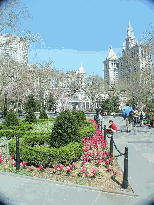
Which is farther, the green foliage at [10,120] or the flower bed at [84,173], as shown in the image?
the green foliage at [10,120]

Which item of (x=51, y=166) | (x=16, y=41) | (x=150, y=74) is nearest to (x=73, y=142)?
(x=51, y=166)

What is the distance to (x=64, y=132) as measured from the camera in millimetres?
7793

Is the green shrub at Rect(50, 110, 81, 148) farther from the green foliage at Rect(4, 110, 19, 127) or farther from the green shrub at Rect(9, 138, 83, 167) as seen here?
the green foliage at Rect(4, 110, 19, 127)

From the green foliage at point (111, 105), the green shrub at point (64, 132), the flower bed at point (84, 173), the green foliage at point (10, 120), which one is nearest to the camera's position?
the flower bed at point (84, 173)

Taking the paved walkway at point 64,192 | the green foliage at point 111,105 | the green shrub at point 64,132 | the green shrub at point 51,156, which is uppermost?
the green foliage at point 111,105

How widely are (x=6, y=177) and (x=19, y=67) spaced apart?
25125mm

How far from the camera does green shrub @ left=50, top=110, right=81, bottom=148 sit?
25.3ft

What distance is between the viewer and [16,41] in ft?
59.1

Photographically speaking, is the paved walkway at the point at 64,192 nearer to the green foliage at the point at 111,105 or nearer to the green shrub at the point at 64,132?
the green shrub at the point at 64,132

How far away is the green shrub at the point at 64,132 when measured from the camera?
303 inches

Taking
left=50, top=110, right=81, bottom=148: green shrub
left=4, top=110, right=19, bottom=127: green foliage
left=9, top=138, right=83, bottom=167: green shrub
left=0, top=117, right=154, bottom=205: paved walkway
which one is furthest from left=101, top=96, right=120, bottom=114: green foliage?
left=0, top=117, right=154, bottom=205: paved walkway

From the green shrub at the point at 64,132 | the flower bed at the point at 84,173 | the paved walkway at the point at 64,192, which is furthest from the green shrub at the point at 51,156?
the paved walkway at the point at 64,192

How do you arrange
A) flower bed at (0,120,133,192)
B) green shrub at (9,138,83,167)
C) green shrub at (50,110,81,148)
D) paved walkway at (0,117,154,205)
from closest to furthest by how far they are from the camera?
paved walkway at (0,117,154,205), flower bed at (0,120,133,192), green shrub at (9,138,83,167), green shrub at (50,110,81,148)

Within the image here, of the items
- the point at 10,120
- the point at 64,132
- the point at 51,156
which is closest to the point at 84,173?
the point at 51,156
